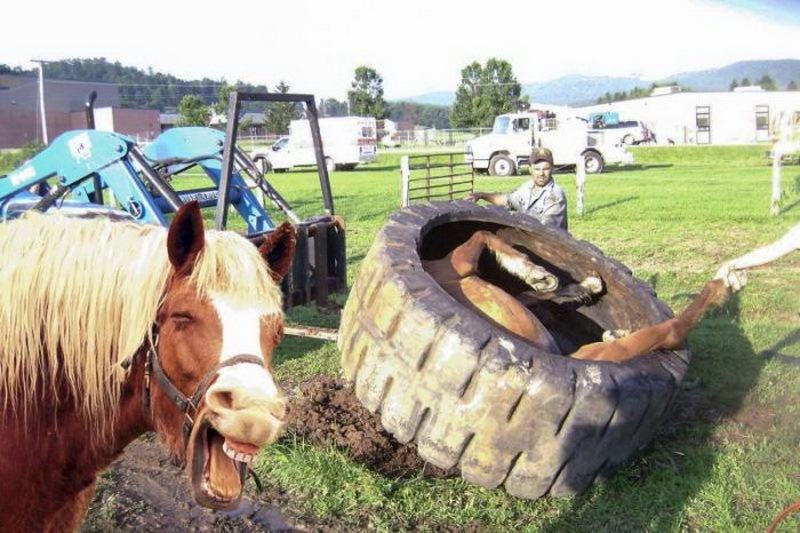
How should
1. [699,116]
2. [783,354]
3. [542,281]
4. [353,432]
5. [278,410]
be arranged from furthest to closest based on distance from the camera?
[699,116] < [783,354] < [542,281] < [353,432] < [278,410]

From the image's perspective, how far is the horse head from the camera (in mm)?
1644

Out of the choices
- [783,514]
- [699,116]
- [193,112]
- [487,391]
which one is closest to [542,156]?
[487,391]

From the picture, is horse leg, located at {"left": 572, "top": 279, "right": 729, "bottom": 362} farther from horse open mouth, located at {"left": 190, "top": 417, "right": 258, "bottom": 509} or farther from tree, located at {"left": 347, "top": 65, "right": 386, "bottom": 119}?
tree, located at {"left": 347, "top": 65, "right": 386, "bottom": 119}

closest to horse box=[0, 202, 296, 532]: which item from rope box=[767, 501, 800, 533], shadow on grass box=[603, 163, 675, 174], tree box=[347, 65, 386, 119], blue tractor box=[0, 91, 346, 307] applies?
rope box=[767, 501, 800, 533]

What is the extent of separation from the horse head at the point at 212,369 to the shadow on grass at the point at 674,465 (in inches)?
86.7

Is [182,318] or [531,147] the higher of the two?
[531,147]

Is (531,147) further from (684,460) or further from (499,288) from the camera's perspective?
(684,460)

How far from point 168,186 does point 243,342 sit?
15.7 feet

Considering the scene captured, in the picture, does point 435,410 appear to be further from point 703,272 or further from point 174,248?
point 703,272

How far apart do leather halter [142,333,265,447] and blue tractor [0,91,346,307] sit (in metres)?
3.41

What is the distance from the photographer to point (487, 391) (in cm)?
337

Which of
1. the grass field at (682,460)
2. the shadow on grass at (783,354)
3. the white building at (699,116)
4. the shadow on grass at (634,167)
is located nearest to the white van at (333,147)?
the shadow on grass at (634,167)

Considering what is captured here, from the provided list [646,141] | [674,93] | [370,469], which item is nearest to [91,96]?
[370,469]

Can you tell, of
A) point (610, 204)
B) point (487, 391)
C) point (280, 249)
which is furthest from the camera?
point (610, 204)
